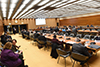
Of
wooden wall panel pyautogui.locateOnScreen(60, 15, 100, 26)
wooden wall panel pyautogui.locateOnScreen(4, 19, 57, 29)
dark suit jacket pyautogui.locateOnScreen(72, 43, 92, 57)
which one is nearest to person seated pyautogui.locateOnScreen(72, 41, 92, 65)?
dark suit jacket pyautogui.locateOnScreen(72, 43, 92, 57)

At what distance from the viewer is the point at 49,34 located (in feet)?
27.5

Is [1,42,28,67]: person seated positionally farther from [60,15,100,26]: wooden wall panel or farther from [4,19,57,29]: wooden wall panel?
[4,19,57,29]: wooden wall panel

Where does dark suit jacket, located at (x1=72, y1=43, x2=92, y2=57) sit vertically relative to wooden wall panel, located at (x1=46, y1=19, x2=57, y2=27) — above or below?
below

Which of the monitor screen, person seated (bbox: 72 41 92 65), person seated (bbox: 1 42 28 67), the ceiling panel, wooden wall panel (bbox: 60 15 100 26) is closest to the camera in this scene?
person seated (bbox: 1 42 28 67)

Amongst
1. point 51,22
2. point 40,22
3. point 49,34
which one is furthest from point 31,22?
point 49,34

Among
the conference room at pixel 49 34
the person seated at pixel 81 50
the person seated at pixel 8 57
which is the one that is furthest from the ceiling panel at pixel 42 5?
the person seated at pixel 81 50

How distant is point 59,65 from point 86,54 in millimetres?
1394

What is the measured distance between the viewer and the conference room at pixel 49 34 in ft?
10.8

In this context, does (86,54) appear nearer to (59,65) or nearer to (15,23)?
(59,65)

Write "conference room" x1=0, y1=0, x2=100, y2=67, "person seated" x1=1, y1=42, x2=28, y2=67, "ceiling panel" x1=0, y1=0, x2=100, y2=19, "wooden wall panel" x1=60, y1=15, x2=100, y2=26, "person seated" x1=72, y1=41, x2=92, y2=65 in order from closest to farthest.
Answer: "person seated" x1=1, y1=42, x2=28, y2=67
"person seated" x1=72, y1=41, x2=92, y2=65
"conference room" x1=0, y1=0, x2=100, y2=67
"ceiling panel" x1=0, y1=0, x2=100, y2=19
"wooden wall panel" x1=60, y1=15, x2=100, y2=26

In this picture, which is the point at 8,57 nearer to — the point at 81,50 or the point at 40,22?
the point at 81,50

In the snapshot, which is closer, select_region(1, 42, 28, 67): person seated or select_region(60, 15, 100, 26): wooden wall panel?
select_region(1, 42, 28, 67): person seated

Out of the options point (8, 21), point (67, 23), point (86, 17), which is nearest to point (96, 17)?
point (86, 17)

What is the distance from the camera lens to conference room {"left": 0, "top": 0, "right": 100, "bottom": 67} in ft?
10.8
